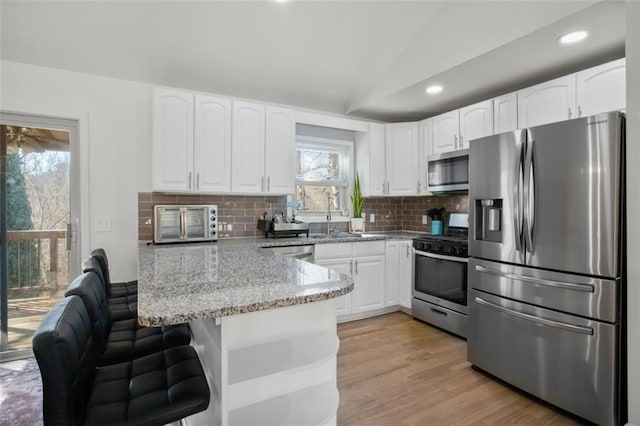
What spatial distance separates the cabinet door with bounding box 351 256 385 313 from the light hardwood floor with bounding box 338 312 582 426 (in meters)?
0.44

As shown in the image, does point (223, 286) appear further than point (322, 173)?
No

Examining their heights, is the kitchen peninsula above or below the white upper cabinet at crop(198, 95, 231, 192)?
below

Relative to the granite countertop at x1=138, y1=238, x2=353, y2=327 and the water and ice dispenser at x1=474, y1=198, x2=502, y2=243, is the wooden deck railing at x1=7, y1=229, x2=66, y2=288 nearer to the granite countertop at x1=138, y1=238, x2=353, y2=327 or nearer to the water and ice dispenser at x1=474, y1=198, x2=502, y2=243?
the granite countertop at x1=138, y1=238, x2=353, y2=327

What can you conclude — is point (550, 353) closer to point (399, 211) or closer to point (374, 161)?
point (374, 161)

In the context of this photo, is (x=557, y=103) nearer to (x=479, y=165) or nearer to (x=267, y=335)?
(x=479, y=165)

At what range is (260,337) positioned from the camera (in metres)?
1.18

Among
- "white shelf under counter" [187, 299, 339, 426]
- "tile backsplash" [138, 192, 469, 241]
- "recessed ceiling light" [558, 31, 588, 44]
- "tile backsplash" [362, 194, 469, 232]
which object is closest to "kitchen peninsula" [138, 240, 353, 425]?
"white shelf under counter" [187, 299, 339, 426]

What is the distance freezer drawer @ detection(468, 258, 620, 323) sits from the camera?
183 cm

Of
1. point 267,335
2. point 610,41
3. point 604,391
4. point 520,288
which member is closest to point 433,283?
point 520,288

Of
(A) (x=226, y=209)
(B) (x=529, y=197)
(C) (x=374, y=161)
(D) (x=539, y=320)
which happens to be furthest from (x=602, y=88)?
(A) (x=226, y=209)

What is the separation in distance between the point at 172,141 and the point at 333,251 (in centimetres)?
184

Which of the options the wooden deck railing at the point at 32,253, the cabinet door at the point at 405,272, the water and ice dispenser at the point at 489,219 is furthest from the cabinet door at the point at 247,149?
the water and ice dispenser at the point at 489,219

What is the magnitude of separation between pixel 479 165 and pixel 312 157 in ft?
6.90

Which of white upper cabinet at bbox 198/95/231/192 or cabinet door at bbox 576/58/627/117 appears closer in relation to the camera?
cabinet door at bbox 576/58/627/117
